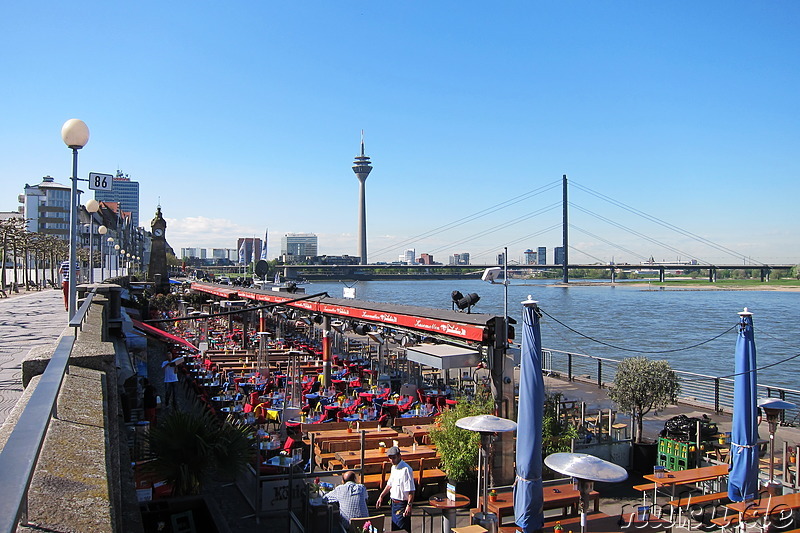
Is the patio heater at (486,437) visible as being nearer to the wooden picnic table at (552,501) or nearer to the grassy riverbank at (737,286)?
the wooden picnic table at (552,501)

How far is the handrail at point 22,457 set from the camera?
140cm

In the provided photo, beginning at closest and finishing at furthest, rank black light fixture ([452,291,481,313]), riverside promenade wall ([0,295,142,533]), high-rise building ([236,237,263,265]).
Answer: riverside promenade wall ([0,295,142,533]) < black light fixture ([452,291,481,313]) < high-rise building ([236,237,263,265])

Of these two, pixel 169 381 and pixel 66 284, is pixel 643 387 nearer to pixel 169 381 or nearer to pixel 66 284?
pixel 169 381

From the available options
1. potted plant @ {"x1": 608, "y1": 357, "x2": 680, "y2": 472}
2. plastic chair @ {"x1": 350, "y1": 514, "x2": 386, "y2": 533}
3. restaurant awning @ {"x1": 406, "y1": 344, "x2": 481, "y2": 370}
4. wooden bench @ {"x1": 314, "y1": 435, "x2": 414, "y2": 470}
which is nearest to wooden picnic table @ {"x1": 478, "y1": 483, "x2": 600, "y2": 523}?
plastic chair @ {"x1": 350, "y1": 514, "x2": 386, "y2": 533}

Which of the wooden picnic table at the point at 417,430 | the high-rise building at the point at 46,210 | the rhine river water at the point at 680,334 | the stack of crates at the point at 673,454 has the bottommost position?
the rhine river water at the point at 680,334

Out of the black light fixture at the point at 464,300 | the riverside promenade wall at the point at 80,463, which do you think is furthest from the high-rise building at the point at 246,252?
the riverside promenade wall at the point at 80,463

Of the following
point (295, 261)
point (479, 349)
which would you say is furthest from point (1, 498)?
point (295, 261)

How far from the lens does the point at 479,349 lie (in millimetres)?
11555

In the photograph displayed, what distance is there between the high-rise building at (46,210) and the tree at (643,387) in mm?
90016

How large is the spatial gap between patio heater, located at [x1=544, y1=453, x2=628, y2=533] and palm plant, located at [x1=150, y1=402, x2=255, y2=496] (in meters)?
3.43

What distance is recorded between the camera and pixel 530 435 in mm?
7668

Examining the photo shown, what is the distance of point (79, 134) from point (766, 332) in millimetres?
58614

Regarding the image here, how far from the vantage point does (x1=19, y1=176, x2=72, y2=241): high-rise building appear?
88.2 m

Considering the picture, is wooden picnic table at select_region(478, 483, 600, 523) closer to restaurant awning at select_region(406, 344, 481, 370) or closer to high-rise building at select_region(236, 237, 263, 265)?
restaurant awning at select_region(406, 344, 481, 370)
